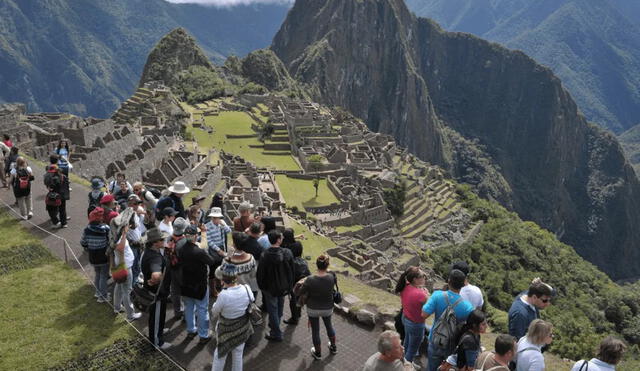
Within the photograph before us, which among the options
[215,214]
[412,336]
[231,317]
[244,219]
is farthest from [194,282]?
[412,336]

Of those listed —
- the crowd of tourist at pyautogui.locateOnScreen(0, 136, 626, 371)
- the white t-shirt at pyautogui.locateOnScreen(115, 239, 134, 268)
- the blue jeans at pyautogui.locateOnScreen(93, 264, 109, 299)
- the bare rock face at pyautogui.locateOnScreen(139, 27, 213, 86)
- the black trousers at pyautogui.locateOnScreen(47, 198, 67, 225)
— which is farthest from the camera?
the bare rock face at pyautogui.locateOnScreen(139, 27, 213, 86)

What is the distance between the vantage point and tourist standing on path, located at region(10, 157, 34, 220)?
14.0 meters

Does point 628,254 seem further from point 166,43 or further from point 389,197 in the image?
point 166,43

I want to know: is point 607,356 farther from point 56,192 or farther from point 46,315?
point 56,192

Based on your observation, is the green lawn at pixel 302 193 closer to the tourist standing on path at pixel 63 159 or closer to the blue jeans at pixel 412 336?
the tourist standing on path at pixel 63 159

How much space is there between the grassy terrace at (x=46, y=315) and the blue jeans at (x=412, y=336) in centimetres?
547

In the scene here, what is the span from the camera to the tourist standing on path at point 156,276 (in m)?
8.71

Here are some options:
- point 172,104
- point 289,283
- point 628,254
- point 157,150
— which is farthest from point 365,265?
point 628,254

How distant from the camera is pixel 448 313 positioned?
25.0 feet

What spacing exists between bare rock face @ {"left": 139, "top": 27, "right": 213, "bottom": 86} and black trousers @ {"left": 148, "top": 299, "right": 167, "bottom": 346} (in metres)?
91.8

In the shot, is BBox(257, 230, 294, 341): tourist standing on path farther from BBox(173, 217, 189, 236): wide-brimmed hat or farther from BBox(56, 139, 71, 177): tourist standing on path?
BBox(56, 139, 71, 177): tourist standing on path

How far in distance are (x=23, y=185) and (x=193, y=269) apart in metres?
8.58

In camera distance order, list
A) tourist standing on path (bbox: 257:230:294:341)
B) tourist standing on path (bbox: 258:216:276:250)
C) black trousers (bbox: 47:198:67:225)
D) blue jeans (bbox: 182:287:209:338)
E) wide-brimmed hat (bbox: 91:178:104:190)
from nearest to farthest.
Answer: tourist standing on path (bbox: 257:230:294:341) < blue jeans (bbox: 182:287:209:338) < tourist standing on path (bbox: 258:216:276:250) < wide-brimmed hat (bbox: 91:178:104:190) < black trousers (bbox: 47:198:67:225)

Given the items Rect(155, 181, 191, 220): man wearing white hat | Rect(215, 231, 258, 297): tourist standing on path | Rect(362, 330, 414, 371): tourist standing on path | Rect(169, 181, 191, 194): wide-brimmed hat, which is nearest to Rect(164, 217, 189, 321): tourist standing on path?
Rect(215, 231, 258, 297): tourist standing on path
